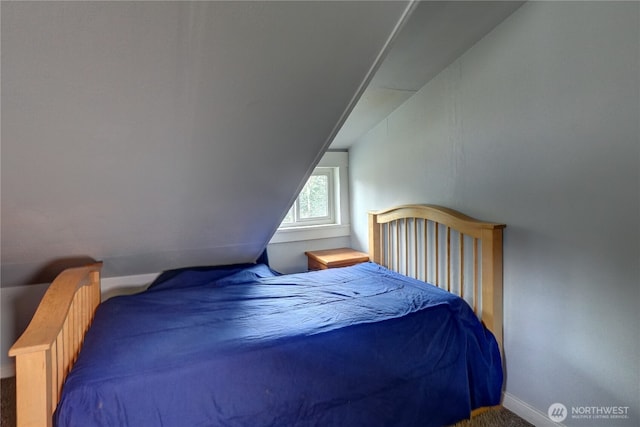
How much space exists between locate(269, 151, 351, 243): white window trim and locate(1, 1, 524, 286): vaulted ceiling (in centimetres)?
118

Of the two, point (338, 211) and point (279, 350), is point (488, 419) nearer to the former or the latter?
point (279, 350)

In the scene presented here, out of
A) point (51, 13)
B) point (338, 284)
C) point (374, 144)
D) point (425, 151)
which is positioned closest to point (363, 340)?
point (338, 284)

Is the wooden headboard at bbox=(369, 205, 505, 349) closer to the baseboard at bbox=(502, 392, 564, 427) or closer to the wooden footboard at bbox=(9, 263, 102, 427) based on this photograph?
the baseboard at bbox=(502, 392, 564, 427)

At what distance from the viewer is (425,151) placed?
2.31m

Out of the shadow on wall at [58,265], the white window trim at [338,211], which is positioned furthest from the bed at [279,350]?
the white window trim at [338,211]

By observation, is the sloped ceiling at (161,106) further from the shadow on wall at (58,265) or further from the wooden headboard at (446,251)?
the wooden headboard at (446,251)

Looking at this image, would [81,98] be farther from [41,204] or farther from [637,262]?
[637,262]

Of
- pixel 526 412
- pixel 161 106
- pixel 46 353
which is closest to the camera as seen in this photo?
pixel 46 353

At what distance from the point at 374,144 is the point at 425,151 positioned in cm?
65

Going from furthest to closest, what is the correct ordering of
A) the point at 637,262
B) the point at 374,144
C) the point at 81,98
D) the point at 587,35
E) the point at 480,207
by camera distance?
the point at 374,144
the point at 480,207
the point at 587,35
the point at 637,262
the point at 81,98

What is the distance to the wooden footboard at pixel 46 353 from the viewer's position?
1.04 metres

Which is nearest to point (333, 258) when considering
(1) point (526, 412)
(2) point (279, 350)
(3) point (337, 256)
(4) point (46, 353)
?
(3) point (337, 256)

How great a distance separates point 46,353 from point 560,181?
210 centimetres

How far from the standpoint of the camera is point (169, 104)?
121cm
